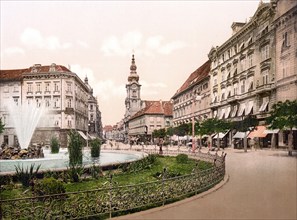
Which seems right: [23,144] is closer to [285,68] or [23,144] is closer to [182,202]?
[182,202]

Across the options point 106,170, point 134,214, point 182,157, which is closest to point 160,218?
point 134,214

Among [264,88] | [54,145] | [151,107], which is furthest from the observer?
[54,145]

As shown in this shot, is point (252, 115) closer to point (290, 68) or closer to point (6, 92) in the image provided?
point (290, 68)

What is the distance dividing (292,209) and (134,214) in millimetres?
3021

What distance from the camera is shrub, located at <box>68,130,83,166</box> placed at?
11844 millimetres

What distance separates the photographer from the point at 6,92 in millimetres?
10008

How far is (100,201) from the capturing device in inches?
236

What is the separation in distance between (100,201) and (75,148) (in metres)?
6.33

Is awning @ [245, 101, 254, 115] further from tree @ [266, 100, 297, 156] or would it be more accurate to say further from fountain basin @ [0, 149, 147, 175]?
fountain basin @ [0, 149, 147, 175]

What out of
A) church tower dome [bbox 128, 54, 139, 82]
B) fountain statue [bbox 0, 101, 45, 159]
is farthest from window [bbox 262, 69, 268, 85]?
fountain statue [bbox 0, 101, 45, 159]

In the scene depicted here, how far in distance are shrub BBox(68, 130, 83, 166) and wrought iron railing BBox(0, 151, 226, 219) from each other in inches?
209

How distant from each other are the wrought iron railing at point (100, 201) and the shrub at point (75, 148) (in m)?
5.32

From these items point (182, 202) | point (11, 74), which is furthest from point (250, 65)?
point (11, 74)

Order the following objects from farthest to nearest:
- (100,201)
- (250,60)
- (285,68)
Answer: (250,60), (285,68), (100,201)
